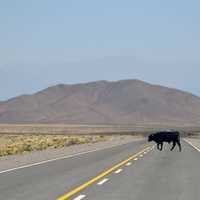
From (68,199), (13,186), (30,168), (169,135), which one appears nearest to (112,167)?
(30,168)

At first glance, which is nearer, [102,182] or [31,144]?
[102,182]

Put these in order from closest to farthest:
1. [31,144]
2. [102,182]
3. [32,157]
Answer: [102,182], [32,157], [31,144]

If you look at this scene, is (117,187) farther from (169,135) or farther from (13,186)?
(169,135)

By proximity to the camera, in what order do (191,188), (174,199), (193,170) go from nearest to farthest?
(174,199), (191,188), (193,170)

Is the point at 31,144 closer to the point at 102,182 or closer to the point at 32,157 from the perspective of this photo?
the point at 32,157

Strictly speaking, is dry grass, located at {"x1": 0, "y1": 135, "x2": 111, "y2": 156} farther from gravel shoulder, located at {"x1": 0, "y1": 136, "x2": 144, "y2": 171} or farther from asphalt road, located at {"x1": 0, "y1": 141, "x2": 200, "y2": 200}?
asphalt road, located at {"x1": 0, "y1": 141, "x2": 200, "y2": 200}

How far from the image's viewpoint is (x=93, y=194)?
44.7 ft

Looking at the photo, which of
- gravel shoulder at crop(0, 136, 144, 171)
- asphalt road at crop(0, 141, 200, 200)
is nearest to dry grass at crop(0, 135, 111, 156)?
gravel shoulder at crop(0, 136, 144, 171)

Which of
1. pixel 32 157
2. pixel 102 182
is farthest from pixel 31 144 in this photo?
pixel 102 182

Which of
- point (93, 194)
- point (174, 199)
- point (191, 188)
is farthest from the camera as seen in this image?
point (191, 188)

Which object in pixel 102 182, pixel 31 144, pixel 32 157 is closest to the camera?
pixel 102 182

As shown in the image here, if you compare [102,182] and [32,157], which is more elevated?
[32,157]

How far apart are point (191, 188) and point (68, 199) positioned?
3.59 metres

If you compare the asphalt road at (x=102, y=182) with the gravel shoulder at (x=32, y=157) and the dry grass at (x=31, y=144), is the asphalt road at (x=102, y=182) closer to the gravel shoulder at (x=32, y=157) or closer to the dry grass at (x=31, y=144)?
the gravel shoulder at (x=32, y=157)
